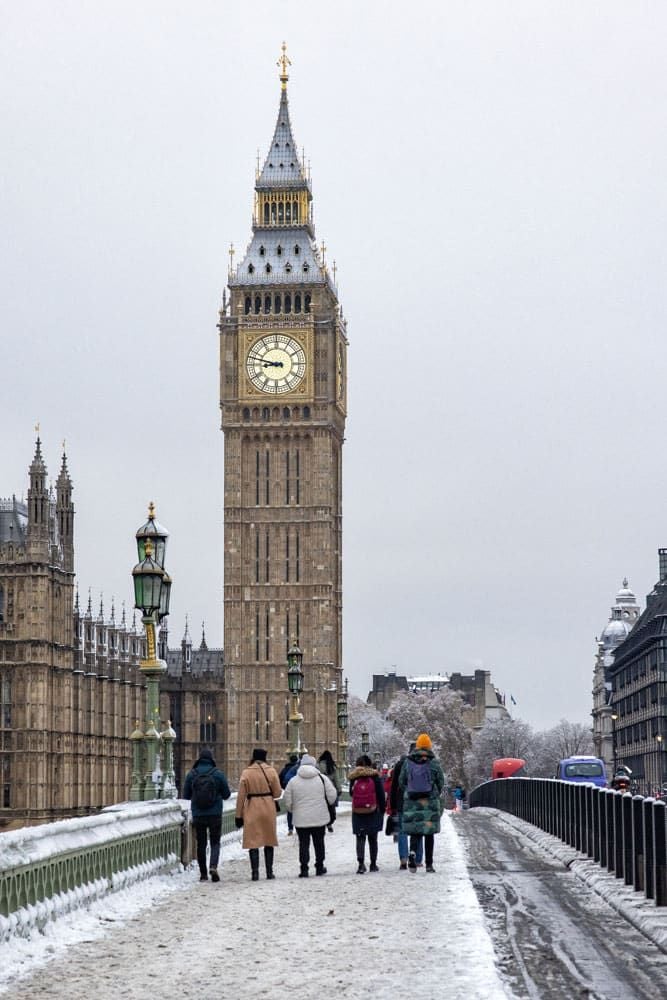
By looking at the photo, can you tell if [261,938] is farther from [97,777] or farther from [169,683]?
[169,683]

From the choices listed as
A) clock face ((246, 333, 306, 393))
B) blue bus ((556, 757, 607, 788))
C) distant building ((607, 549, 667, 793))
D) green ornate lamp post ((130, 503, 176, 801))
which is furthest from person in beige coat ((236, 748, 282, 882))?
clock face ((246, 333, 306, 393))

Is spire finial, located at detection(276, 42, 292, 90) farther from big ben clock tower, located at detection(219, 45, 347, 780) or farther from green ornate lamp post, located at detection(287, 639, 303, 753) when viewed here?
green ornate lamp post, located at detection(287, 639, 303, 753)

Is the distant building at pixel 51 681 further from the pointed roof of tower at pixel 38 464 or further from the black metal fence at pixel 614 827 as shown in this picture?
the black metal fence at pixel 614 827

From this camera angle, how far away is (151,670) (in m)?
27.3

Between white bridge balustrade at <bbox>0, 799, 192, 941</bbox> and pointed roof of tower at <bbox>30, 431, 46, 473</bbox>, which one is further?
pointed roof of tower at <bbox>30, 431, 46, 473</bbox>

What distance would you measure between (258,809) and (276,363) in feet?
338

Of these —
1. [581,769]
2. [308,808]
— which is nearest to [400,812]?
[308,808]

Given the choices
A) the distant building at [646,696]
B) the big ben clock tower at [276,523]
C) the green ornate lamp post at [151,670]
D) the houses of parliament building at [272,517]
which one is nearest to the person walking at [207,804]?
the green ornate lamp post at [151,670]

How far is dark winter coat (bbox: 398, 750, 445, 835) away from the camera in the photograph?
25.2 metres

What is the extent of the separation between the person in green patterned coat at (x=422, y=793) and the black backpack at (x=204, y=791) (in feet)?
8.29

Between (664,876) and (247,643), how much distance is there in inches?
4209

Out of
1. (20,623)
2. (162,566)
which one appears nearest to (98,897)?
(162,566)

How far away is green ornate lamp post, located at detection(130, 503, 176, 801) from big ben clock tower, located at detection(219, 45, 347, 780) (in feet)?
314

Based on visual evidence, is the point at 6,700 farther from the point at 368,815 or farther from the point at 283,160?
the point at 368,815
